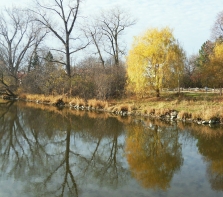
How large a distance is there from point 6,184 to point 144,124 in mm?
10242

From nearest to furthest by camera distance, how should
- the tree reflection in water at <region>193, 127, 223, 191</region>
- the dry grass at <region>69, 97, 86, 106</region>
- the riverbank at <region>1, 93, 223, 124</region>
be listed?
1. the tree reflection in water at <region>193, 127, 223, 191</region>
2. the riverbank at <region>1, 93, 223, 124</region>
3. the dry grass at <region>69, 97, 86, 106</region>

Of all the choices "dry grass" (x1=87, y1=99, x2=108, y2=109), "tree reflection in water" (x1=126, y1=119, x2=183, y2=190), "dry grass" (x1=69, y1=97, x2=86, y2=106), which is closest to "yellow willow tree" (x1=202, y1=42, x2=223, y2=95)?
"dry grass" (x1=87, y1=99, x2=108, y2=109)

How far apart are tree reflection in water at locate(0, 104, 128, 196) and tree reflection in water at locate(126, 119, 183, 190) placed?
1.65 feet

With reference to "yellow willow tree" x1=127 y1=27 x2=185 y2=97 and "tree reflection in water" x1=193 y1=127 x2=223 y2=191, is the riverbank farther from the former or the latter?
"tree reflection in water" x1=193 y1=127 x2=223 y2=191

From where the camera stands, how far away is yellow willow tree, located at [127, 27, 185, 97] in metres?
23.5

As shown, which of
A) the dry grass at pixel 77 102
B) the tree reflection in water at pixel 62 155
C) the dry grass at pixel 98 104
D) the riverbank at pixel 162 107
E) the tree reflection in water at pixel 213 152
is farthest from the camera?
the dry grass at pixel 77 102

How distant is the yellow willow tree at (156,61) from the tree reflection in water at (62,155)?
8742 millimetres

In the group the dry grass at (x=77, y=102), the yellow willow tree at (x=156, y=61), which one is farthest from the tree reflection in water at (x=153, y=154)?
the dry grass at (x=77, y=102)

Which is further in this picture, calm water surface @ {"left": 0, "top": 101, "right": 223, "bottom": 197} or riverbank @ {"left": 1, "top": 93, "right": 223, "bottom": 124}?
riverbank @ {"left": 1, "top": 93, "right": 223, "bottom": 124}

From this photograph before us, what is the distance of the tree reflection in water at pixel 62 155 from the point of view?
733 centimetres

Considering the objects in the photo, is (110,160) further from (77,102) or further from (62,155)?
(77,102)

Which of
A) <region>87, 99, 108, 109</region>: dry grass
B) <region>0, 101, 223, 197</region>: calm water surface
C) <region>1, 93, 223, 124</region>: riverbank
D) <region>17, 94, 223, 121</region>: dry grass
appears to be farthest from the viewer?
<region>87, 99, 108, 109</region>: dry grass

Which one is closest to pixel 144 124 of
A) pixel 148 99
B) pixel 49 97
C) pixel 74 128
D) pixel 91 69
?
pixel 74 128

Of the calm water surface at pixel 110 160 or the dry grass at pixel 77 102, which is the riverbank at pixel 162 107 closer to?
the dry grass at pixel 77 102
